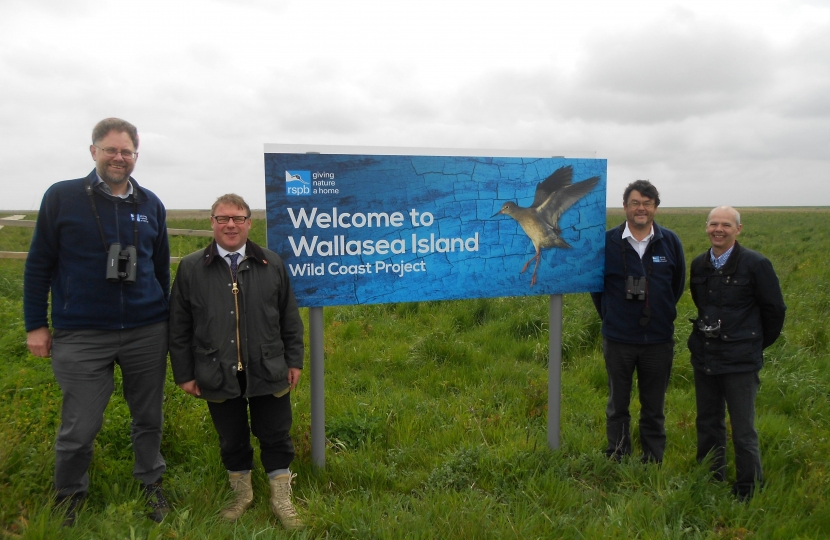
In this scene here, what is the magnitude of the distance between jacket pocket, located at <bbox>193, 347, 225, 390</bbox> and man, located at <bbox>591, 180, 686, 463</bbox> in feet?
8.64

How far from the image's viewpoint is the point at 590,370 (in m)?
5.82

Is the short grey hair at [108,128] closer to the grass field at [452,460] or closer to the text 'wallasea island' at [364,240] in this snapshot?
the text 'wallasea island' at [364,240]

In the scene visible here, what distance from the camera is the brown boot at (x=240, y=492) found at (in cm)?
335

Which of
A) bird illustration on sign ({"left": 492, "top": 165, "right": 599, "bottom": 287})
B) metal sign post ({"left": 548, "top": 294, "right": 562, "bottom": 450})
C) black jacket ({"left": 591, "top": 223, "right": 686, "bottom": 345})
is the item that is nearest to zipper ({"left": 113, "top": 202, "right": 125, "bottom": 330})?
bird illustration on sign ({"left": 492, "top": 165, "right": 599, "bottom": 287})

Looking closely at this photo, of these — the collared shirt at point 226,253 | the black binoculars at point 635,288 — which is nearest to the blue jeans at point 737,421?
the black binoculars at point 635,288

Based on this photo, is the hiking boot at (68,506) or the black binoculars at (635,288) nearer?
the hiking boot at (68,506)

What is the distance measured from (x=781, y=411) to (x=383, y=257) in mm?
3888

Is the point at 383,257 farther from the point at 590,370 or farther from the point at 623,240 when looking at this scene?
the point at 590,370

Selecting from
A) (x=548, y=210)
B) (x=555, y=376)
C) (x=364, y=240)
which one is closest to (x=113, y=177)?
(x=364, y=240)

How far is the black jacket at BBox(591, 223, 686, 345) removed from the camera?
3.93m

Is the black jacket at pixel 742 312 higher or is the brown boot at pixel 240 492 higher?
the black jacket at pixel 742 312

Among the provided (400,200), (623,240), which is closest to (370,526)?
(400,200)

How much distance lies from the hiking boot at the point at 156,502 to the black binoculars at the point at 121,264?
4.08ft

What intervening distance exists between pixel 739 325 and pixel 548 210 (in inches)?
56.7
